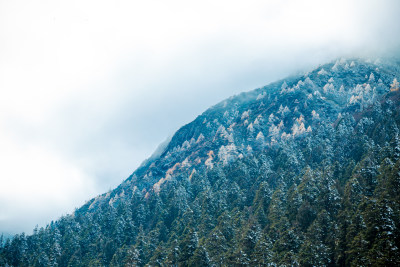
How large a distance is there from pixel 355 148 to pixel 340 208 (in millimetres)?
47430

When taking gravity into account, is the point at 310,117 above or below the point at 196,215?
above

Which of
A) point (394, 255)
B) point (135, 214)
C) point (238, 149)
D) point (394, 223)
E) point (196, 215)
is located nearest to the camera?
point (394, 255)

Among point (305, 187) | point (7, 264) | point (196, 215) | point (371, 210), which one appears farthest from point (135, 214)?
point (371, 210)

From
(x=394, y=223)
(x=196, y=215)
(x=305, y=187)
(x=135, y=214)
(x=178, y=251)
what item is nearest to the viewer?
(x=394, y=223)

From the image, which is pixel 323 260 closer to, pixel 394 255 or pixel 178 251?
pixel 394 255

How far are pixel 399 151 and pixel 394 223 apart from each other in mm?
37827

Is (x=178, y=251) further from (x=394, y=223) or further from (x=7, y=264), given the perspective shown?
(x=7, y=264)

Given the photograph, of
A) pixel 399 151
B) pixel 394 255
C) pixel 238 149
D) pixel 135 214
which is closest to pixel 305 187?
pixel 399 151

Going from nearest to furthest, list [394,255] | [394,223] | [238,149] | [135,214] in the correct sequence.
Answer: [394,255] < [394,223] < [135,214] < [238,149]

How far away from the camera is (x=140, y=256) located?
97.2 m

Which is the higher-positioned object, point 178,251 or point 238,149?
point 238,149

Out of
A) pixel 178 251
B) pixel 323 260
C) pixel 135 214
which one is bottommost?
pixel 323 260

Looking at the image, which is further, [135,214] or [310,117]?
[310,117]

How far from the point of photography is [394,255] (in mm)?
50750
